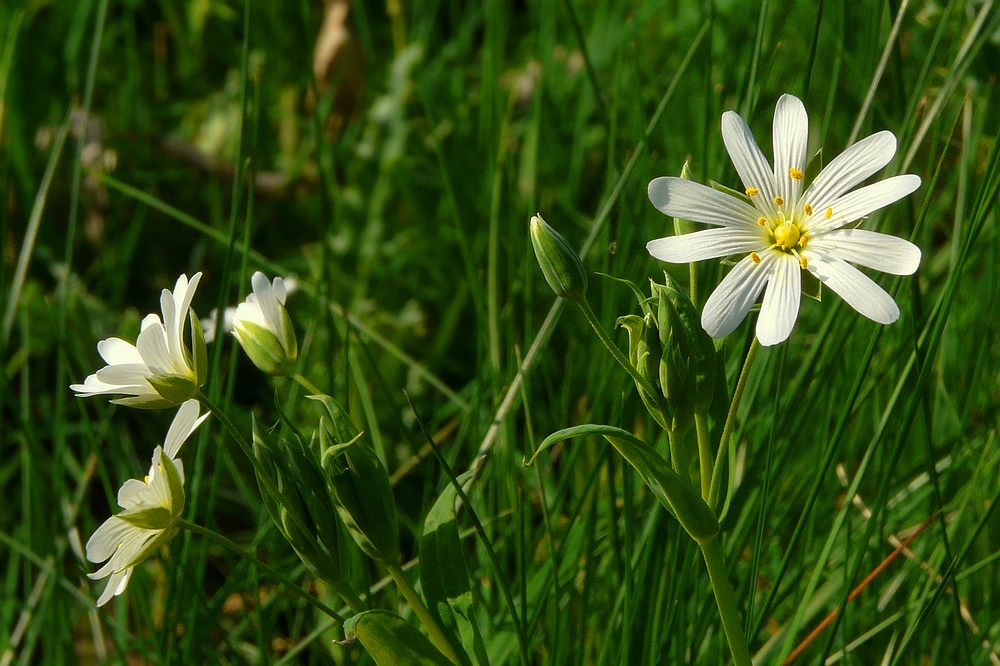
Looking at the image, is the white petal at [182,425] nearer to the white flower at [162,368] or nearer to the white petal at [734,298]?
the white flower at [162,368]

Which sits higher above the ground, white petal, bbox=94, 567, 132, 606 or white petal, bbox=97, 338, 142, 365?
white petal, bbox=97, 338, 142, 365

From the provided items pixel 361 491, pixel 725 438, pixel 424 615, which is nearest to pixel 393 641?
pixel 424 615

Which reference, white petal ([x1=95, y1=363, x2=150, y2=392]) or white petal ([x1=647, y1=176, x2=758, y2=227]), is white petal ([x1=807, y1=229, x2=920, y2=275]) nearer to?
white petal ([x1=647, y1=176, x2=758, y2=227])

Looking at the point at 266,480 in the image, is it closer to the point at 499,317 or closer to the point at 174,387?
the point at 174,387

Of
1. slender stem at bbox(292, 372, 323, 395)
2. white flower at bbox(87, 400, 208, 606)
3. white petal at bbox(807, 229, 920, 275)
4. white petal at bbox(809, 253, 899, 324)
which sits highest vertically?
white petal at bbox(807, 229, 920, 275)

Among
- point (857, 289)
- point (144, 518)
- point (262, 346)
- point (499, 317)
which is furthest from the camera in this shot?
point (499, 317)

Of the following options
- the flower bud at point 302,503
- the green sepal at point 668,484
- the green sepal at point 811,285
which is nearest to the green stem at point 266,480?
the flower bud at point 302,503

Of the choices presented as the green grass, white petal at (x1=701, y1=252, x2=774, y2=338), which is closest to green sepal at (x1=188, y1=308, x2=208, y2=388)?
the green grass
